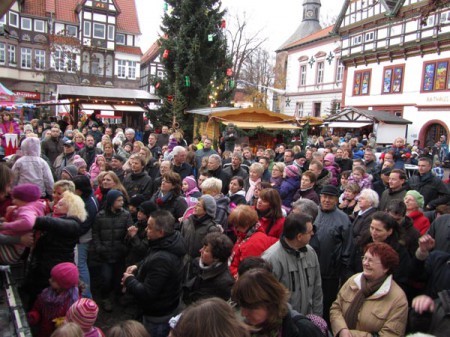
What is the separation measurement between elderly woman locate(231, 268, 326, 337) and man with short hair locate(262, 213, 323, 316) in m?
0.88

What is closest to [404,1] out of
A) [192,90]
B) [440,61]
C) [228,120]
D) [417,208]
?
[440,61]

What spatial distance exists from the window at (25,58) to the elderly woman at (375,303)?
5250cm

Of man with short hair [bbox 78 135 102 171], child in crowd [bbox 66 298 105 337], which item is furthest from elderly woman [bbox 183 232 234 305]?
man with short hair [bbox 78 135 102 171]

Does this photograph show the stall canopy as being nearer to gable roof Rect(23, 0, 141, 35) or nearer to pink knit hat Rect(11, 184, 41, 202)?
pink knit hat Rect(11, 184, 41, 202)

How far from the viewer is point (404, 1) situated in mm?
26438

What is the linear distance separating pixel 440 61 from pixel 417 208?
77.3 ft

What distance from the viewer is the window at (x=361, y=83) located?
30.5 metres

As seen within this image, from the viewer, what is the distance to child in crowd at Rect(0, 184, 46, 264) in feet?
9.68

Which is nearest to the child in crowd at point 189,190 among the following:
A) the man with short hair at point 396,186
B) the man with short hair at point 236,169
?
the man with short hair at point 236,169

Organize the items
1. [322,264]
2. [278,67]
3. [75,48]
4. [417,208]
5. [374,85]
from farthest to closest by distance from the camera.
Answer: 1. [278,67]
2. [75,48]
3. [374,85]
4. [417,208]
5. [322,264]

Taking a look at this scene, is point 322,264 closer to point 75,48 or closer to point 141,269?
point 141,269

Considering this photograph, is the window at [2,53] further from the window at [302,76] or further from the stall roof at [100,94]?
the window at [302,76]

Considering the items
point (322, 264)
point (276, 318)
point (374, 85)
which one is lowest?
point (322, 264)

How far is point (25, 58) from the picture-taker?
153ft
